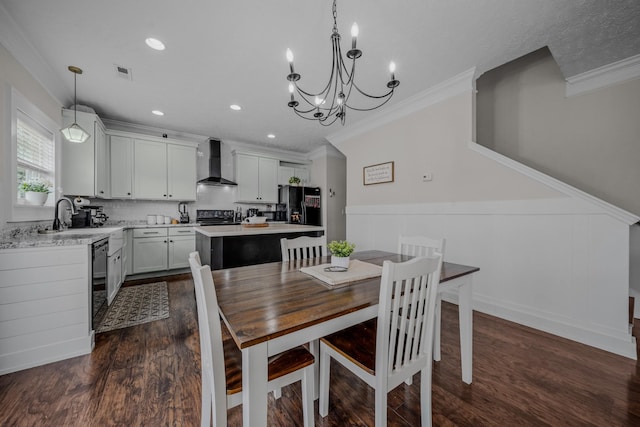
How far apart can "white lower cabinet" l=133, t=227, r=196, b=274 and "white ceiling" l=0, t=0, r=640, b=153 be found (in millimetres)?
2096

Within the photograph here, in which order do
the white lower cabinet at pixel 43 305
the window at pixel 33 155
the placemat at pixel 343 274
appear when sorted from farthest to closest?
1. the window at pixel 33 155
2. the white lower cabinet at pixel 43 305
3. the placemat at pixel 343 274

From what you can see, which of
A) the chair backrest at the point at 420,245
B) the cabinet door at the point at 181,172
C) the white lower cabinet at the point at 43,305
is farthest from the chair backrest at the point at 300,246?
the cabinet door at the point at 181,172

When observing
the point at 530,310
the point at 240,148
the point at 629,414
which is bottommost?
the point at 629,414

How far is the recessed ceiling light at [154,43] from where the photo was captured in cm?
212

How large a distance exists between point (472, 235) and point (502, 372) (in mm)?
1431

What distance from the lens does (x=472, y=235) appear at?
8.84 feet

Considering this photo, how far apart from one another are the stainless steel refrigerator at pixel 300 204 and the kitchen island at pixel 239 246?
2328 millimetres

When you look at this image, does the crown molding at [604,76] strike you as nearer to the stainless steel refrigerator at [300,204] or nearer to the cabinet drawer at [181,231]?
the stainless steel refrigerator at [300,204]

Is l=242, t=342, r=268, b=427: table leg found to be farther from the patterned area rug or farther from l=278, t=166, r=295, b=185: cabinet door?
l=278, t=166, r=295, b=185: cabinet door

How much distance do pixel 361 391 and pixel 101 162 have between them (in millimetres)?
4556

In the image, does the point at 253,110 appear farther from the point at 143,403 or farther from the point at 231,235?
the point at 143,403

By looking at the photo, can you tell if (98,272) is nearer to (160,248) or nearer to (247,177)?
(160,248)

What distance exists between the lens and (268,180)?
215 inches

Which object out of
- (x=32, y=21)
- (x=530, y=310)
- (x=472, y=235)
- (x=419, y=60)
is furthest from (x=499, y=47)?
(x=32, y=21)
